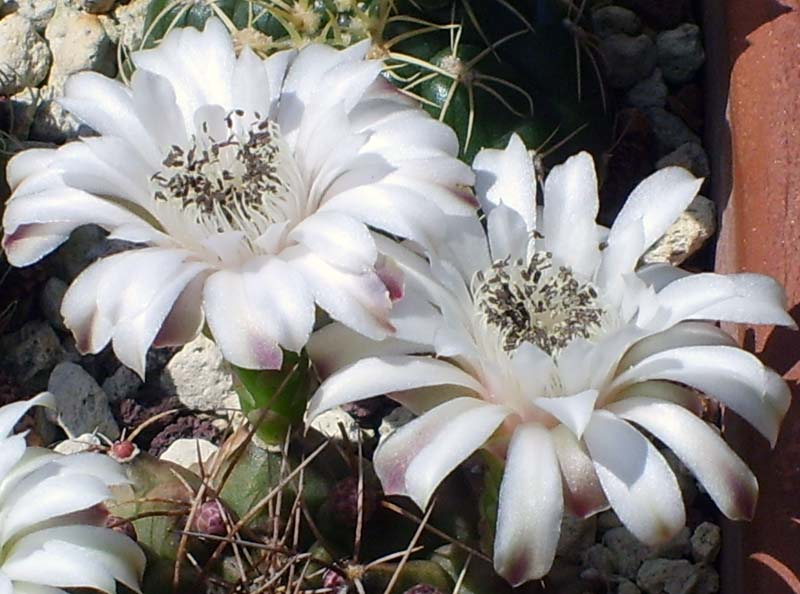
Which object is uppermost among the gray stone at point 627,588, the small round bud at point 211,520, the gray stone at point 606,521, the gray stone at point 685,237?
the small round bud at point 211,520

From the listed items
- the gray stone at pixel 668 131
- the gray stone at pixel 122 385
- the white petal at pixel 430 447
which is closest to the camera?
the white petal at pixel 430 447

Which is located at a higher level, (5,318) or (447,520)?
(447,520)

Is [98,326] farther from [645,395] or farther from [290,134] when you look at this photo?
[645,395]

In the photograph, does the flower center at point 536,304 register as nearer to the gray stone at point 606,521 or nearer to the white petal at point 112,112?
the white petal at point 112,112

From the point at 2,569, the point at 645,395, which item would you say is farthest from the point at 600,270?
the point at 2,569

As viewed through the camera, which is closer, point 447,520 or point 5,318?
point 447,520

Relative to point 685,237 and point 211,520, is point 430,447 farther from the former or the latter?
point 685,237

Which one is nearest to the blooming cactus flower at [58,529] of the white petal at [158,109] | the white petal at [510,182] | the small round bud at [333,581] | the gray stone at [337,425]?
the small round bud at [333,581]
